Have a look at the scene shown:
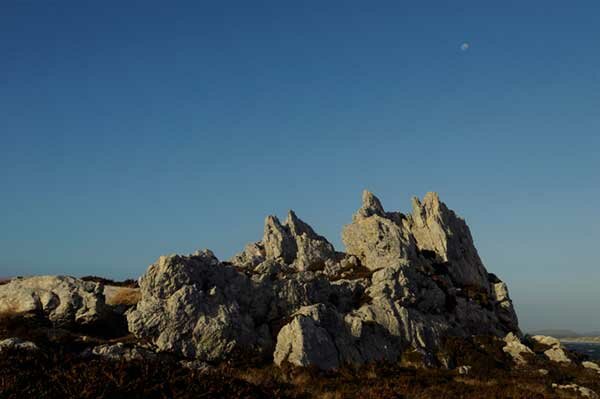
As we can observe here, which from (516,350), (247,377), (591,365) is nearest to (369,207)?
(516,350)

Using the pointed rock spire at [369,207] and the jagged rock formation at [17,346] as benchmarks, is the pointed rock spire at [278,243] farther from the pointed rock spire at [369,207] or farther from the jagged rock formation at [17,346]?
the jagged rock formation at [17,346]

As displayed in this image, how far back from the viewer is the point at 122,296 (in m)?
32.8

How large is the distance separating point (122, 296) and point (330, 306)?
48.9 feet

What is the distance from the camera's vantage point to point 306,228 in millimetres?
68375

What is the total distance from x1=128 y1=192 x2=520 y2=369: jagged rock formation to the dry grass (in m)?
2.51

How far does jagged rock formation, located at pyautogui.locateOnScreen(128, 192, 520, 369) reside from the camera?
1107 inches

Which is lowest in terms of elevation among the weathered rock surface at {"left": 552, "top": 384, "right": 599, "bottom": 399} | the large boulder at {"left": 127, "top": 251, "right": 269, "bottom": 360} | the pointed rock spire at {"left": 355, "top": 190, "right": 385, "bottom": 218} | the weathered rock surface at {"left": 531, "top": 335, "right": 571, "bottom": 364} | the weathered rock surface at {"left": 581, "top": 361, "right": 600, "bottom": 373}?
the weathered rock surface at {"left": 552, "top": 384, "right": 599, "bottom": 399}

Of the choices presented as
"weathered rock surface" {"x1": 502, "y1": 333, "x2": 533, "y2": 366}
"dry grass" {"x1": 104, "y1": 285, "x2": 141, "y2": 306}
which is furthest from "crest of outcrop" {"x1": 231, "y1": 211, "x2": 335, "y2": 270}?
"dry grass" {"x1": 104, "y1": 285, "x2": 141, "y2": 306}

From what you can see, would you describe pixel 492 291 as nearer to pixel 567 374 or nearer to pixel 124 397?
pixel 567 374

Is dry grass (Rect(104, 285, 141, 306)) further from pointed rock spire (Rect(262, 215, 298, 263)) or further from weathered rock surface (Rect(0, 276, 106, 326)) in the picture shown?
pointed rock spire (Rect(262, 215, 298, 263))

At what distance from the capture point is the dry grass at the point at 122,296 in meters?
32.0

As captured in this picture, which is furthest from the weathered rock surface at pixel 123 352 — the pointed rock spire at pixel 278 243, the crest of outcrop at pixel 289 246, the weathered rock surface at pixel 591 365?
the pointed rock spire at pixel 278 243

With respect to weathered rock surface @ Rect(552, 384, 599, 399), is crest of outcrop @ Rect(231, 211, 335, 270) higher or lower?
higher

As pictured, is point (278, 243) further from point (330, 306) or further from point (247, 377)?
point (247, 377)
